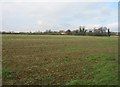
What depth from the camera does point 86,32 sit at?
13525 centimetres

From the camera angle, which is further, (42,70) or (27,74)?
(42,70)

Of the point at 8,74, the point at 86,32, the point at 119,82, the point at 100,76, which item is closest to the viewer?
the point at 119,82

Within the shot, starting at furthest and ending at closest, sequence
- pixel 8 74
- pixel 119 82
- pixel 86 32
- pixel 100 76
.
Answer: pixel 86 32 < pixel 8 74 < pixel 100 76 < pixel 119 82

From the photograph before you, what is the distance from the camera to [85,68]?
13.2 meters

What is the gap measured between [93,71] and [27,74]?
Answer: 3258mm

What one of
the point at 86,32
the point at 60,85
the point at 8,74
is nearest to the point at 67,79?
the point at 60,85

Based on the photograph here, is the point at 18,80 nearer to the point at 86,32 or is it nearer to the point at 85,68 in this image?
the point at 85,68

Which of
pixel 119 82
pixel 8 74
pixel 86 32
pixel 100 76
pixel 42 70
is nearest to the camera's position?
pixel 119 82

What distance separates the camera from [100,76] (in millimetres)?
10766

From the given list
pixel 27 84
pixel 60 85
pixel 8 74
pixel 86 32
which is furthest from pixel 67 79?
pixel 86 32

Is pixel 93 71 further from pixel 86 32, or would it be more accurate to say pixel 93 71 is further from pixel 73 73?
pixel 86 32

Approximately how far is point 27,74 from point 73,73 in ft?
7.39

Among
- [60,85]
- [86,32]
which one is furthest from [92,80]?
[86,32]

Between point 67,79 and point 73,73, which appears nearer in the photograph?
point 67,79
